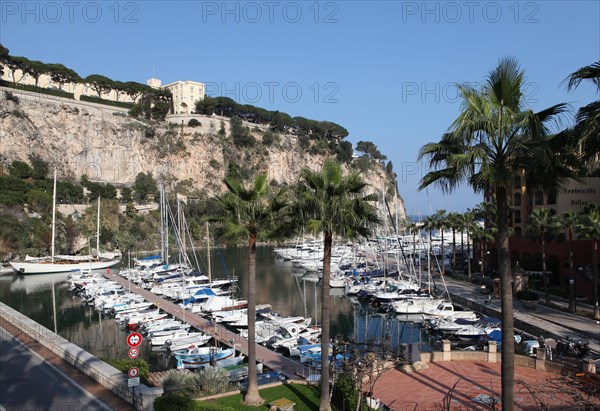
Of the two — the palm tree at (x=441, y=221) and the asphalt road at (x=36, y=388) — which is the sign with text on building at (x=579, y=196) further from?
the asphalt road at (x=36, y=388)

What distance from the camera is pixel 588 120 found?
31.0 ft

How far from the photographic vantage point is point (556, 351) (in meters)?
23.9

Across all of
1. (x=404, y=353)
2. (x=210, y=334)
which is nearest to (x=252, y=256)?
(x=404, y=353)

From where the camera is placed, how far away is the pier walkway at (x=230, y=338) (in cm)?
2297

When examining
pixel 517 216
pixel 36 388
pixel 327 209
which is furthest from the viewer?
pixel 517 216

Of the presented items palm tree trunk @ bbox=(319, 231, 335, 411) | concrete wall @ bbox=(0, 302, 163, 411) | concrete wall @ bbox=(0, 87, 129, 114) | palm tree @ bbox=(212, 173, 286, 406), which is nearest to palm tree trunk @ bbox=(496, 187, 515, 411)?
palm tree trunk @ bbox=(319, 231, 335, 411)

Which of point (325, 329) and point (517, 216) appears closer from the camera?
point (325, 329)

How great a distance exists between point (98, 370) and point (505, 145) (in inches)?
599

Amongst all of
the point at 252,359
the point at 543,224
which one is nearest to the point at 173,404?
the point at 252,359

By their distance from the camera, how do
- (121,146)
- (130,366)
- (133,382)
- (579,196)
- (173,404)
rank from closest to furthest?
1. (173,404)
2. (133,382)
3. (130,366)
4. (579,196)
5. (121,146)

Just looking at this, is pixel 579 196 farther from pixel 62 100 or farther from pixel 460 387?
pixel 62 100

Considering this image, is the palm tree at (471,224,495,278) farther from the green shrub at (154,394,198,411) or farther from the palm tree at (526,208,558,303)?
the green shrub at (154,394,198,411)

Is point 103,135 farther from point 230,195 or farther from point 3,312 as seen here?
point 230,195

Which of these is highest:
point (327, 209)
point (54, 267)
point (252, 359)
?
point (327, 209)
